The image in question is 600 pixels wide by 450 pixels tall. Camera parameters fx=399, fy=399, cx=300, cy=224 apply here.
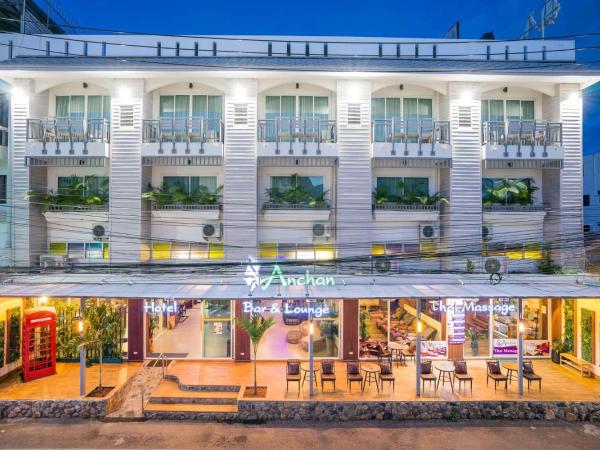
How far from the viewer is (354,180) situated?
18.0 metres

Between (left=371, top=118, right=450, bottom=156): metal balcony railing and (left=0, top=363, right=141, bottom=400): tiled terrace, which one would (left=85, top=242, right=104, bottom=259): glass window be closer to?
(left=0, top=363, right=141, bottom=400): tiled terrace

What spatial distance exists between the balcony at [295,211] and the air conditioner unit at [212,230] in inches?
86.1

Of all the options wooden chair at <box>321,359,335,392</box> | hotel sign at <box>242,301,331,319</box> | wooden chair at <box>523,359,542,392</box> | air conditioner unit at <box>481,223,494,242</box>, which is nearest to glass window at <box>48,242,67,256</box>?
hotel sign at <box>242,301,331,319</box>

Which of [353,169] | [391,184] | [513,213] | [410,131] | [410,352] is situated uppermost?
[410,131]

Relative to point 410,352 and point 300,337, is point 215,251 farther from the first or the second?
point 410,352

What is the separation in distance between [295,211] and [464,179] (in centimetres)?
788

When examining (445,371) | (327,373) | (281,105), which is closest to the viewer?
(327,373)

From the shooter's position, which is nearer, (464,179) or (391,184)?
(464,179)

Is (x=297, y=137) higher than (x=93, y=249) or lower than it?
higher

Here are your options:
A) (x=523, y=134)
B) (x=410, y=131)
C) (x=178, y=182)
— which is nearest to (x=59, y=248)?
(x=178, y=182)

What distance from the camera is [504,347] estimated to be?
60.9ft

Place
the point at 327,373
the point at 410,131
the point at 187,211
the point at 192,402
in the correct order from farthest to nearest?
the point at 410,131, the point at 187,211, the point at 327,373, the point at 192,402

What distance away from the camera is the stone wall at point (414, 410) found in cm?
1369

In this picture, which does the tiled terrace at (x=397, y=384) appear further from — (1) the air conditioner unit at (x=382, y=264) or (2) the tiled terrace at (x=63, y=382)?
(1) the air conditioner unit at (x=382, y=264)
